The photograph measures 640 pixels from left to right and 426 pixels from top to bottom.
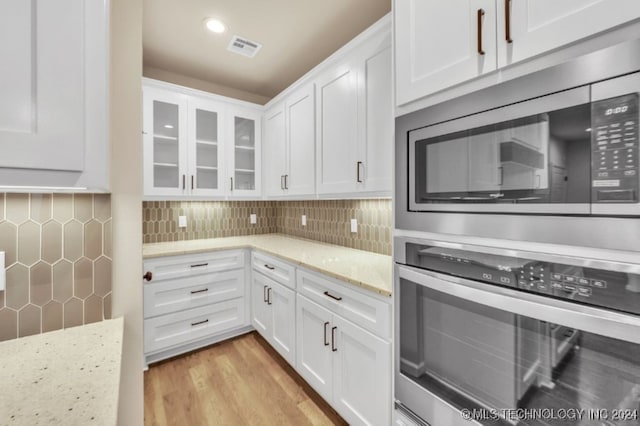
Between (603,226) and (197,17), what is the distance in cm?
245

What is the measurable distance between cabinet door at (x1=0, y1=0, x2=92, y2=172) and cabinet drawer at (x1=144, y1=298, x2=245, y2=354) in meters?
2.04

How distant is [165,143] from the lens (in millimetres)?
2469

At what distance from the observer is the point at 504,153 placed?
0.81 meters

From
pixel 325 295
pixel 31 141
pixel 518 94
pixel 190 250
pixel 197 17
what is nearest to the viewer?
pixel 31 141

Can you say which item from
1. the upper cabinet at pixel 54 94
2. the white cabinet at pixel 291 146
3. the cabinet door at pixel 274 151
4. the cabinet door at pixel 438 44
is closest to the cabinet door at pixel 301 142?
the white cabinet at pixel 291 146

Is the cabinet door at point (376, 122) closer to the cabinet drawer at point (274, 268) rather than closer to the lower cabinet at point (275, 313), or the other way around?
the cabinet drawer at point (274, 268)

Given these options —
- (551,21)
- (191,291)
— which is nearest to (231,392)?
(191,291)

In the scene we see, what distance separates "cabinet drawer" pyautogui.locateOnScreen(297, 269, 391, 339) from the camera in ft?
4.19

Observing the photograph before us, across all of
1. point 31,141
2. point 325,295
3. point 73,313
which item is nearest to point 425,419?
point 325,295

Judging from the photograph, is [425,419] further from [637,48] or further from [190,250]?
[190,250]

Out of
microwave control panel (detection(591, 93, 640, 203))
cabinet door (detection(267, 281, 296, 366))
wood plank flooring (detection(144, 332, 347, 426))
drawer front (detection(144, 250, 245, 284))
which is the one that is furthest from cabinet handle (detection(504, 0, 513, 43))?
drawer front (detection(144, 250, 245, 284))

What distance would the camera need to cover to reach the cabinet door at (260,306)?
2.34 metres

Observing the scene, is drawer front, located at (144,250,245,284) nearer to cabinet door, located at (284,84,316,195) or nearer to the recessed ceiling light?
cabinet door, located at (284,84,316,195)

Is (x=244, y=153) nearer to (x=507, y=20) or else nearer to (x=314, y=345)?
(x=314, y=345)
